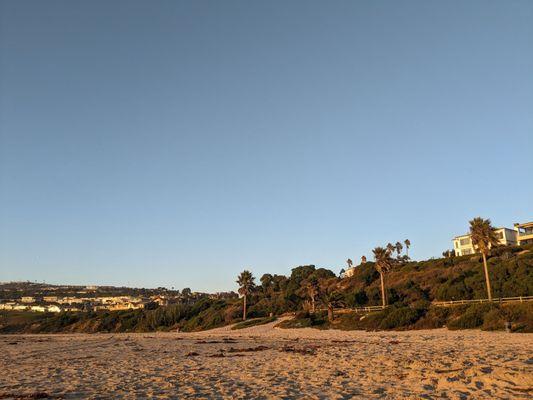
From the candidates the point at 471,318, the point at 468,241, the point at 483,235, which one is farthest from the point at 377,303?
the point at 468,241

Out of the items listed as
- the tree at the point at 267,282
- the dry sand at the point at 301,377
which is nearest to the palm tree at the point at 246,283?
the tree at the point at 267,282

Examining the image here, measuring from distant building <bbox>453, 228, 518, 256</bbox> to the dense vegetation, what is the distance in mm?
20665

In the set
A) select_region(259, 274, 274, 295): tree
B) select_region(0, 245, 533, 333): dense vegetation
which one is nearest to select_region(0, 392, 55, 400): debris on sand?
select_region(0, 245, 533, 333): dense vegetation

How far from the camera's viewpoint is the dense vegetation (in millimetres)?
41844

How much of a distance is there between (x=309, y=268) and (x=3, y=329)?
76.6 meters

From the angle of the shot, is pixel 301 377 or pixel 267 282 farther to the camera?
pixel 267 282

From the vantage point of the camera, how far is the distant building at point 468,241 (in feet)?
320

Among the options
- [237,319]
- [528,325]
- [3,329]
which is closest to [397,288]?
[237,319]

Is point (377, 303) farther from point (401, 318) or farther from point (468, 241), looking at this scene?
point (468, 241)

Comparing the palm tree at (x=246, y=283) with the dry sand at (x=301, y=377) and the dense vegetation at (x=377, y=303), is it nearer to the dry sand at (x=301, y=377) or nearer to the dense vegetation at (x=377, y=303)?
the dense vegetation at (x=377, y=303)

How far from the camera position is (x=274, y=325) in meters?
58.6

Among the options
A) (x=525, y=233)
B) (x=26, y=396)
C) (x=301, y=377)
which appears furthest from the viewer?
(x=525, y=233)

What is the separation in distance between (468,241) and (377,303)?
169 feet

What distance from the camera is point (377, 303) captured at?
64.5 m
